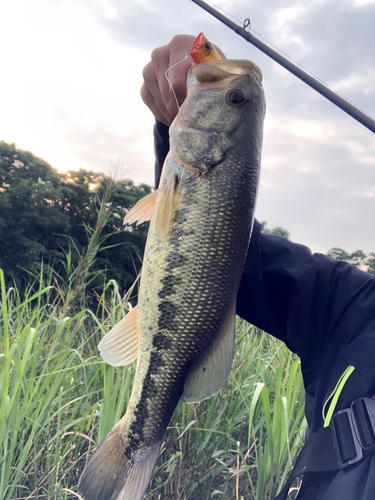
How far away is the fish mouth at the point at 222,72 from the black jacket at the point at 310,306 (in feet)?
1.33

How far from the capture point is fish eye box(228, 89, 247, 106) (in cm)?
127

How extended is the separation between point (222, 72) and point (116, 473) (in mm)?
1401

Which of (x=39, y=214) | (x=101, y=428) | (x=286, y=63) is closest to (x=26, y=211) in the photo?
(x=39, y=214)

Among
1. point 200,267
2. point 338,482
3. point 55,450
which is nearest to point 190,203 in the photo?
point 200,267

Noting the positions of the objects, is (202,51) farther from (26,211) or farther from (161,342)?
(26,211)

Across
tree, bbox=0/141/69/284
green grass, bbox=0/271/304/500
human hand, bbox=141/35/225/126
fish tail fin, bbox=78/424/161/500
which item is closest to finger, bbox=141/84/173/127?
human hand, bbox=141/35/225/126

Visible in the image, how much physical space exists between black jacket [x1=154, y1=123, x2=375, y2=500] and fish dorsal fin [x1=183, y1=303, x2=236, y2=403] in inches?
19.1

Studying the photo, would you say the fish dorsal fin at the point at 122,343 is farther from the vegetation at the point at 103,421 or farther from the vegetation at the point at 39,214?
the vegetation at the point at 39,214

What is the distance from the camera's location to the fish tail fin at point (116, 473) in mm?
1166

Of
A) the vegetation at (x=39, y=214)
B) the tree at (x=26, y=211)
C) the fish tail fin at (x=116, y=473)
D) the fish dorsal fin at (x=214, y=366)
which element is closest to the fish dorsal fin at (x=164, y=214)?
the fish dorsal fin at (x=214, y=366)

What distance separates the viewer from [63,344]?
2.72 metres

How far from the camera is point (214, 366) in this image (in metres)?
1.16

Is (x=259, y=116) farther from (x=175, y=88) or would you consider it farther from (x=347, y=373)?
(x=347, y=373)

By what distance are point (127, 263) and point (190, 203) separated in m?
27.1
